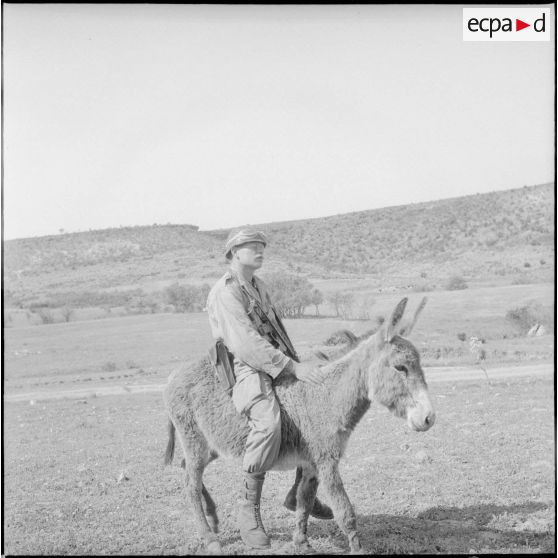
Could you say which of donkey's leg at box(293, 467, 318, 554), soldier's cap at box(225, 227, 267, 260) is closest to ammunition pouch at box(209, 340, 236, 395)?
soldier's cap at box(225, 227, 267, 260)

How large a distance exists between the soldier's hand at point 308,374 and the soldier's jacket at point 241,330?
13 cm

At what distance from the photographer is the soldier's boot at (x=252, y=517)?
3826mm

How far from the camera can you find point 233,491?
5789mm

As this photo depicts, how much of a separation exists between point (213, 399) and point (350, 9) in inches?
145

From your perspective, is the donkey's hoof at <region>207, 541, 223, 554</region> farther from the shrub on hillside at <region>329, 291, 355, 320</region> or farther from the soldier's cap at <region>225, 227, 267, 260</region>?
the shrub on hillside at <region>329, 291, 355, 320</region>

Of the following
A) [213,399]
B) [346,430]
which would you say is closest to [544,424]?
[346,430]

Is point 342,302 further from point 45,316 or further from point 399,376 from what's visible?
point 399,376

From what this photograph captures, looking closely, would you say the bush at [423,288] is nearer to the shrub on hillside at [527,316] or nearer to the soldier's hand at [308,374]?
the shrub on hillside at [527,316]

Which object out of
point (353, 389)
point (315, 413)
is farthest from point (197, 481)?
point (353, 389)

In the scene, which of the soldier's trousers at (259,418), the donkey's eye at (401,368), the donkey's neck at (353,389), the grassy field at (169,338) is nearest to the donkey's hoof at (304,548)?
the soldier's trousers at (259,418)

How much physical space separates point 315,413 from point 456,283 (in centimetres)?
1380

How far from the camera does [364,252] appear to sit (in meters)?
16.4

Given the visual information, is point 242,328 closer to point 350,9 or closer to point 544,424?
point 350,9

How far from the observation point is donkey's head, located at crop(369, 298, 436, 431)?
3.55 m
